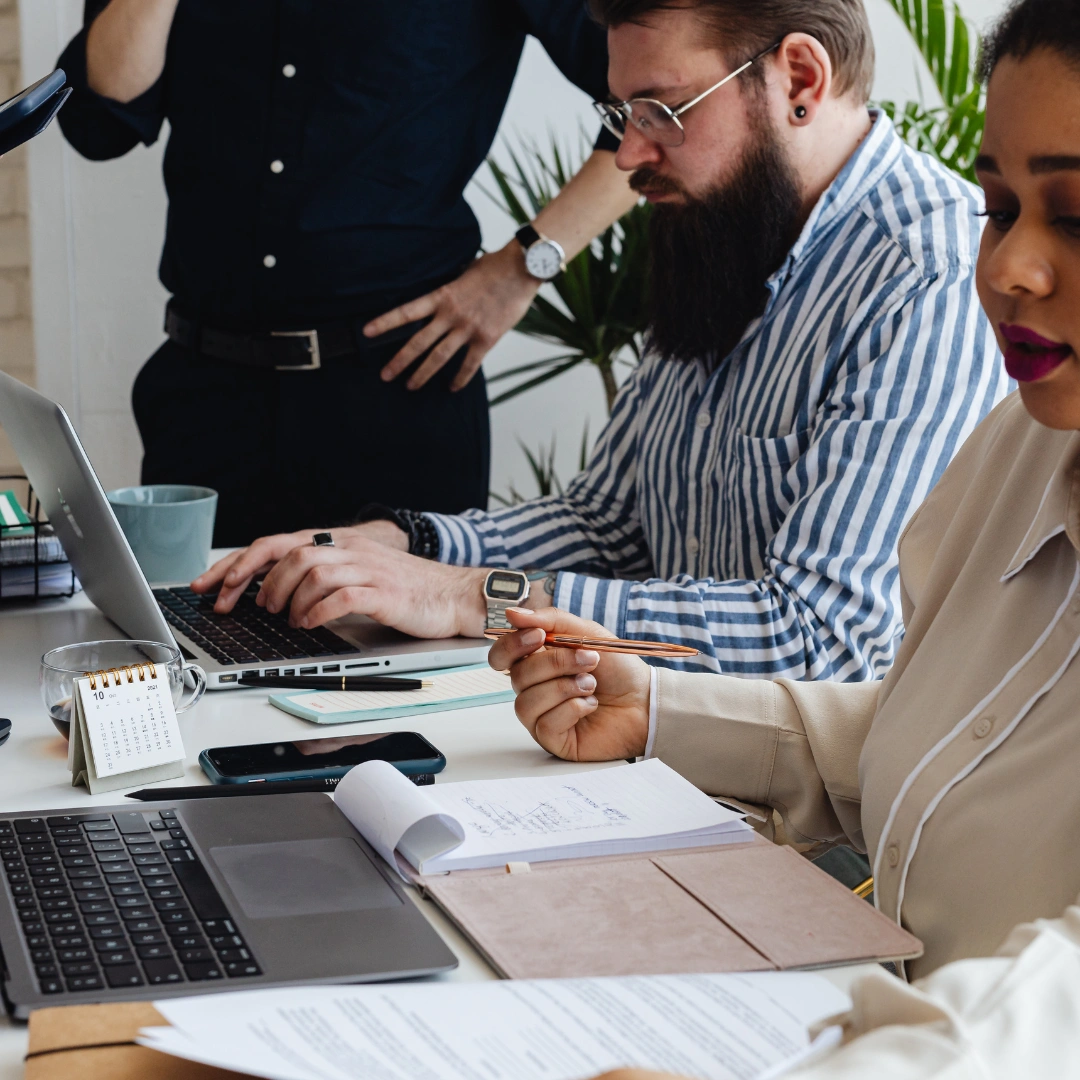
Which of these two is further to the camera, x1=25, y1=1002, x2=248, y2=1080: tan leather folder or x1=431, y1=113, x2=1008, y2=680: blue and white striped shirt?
x1=431, y1=113, x2=1008, y2=680: blue and white striped shirt

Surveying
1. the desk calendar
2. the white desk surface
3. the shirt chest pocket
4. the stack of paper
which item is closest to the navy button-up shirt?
the shirt chest pocket

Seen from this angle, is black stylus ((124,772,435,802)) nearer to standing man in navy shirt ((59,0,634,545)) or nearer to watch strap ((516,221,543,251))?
standing man in navy shirt ((59,0,634,545))

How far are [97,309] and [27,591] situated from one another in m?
1.80

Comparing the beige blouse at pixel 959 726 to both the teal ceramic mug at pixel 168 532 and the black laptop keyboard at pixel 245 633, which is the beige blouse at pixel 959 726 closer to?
the black laptop keyboard at pixel 245 633

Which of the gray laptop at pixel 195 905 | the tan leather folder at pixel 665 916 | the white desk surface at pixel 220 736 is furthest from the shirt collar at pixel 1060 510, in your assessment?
the gray laptop at pixel 195 905

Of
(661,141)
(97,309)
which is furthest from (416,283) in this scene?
(97,309)

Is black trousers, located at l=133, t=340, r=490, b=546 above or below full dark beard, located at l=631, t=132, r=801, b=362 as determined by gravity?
below

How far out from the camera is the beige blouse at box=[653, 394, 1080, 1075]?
0.86 m

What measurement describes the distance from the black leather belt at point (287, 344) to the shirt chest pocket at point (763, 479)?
0.79 m

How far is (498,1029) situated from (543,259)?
5.75 feet

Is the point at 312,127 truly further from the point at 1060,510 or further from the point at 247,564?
the point at 1060,510

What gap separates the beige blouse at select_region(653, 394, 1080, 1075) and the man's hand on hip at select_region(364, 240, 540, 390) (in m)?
1.14

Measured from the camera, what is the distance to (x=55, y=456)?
4.24ft

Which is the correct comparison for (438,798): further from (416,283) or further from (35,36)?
(35,36)
